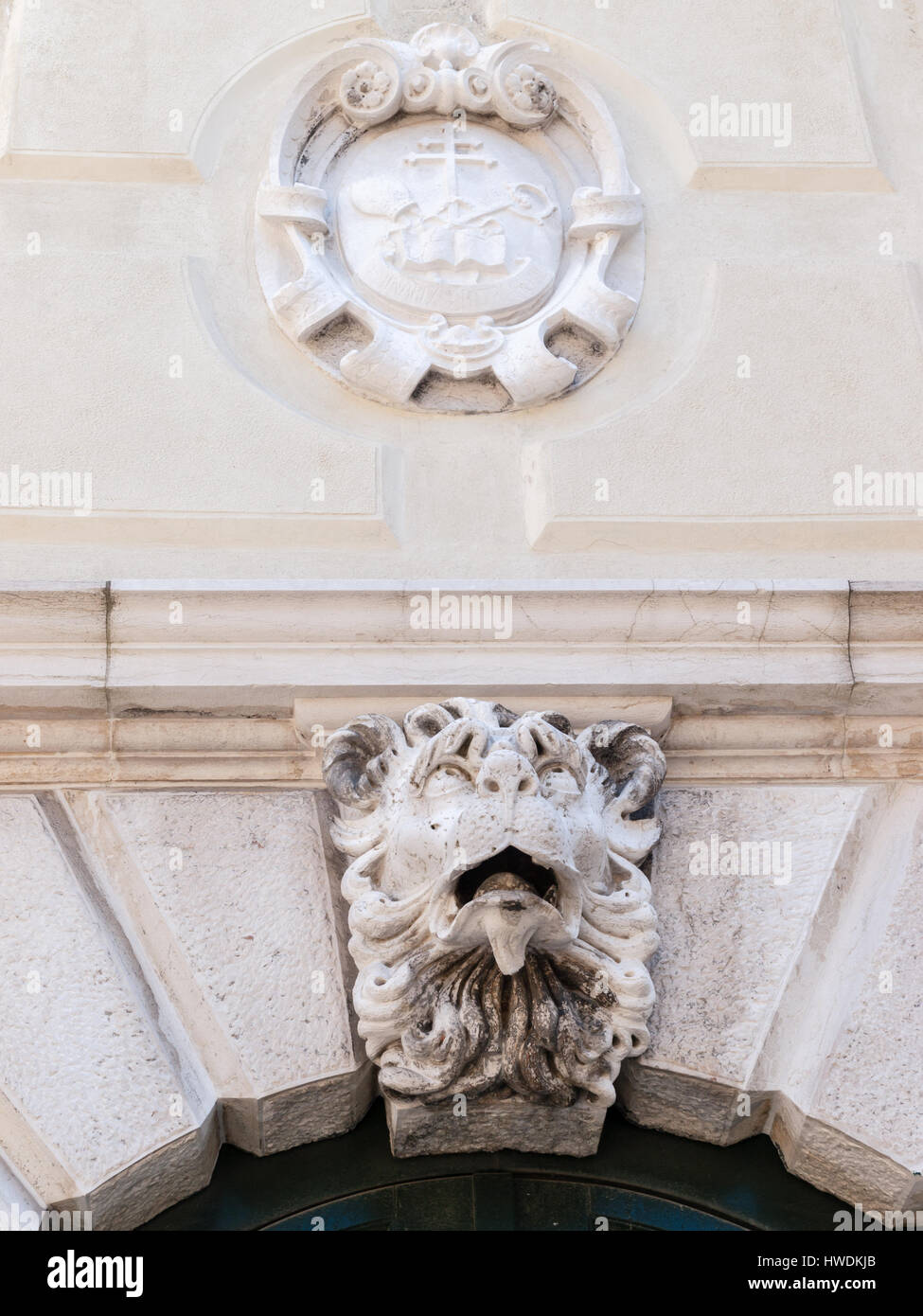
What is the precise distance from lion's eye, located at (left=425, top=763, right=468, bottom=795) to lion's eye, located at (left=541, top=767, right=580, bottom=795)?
15 cm

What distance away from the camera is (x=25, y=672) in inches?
144

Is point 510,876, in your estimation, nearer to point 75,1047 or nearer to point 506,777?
point 506,777

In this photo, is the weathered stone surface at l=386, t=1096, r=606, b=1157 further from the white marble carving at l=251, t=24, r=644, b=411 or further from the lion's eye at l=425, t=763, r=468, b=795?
the white marble carving at l=251, t=24, r=644, b=411

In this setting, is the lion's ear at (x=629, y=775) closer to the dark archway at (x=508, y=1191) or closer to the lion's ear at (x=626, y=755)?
the lion's ear at (x=626, y=755)

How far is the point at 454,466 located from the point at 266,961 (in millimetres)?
1199

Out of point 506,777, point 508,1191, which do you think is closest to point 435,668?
point 506,777

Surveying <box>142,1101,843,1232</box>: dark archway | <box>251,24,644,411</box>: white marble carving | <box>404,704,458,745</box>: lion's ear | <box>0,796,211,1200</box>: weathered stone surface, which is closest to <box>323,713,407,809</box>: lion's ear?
<box>404,704,458,745</box>: lion's ear

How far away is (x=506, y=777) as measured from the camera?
3.21 m

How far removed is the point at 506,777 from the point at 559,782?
0.17 m

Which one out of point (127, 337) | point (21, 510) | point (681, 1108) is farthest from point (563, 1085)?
point (127, 337)

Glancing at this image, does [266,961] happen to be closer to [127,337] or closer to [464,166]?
[127,337]

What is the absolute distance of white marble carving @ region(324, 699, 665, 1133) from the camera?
318 cm

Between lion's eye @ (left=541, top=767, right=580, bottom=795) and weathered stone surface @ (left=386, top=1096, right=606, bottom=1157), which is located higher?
lion's eye @ (left=541, top=767, right=580, bottom=795)
